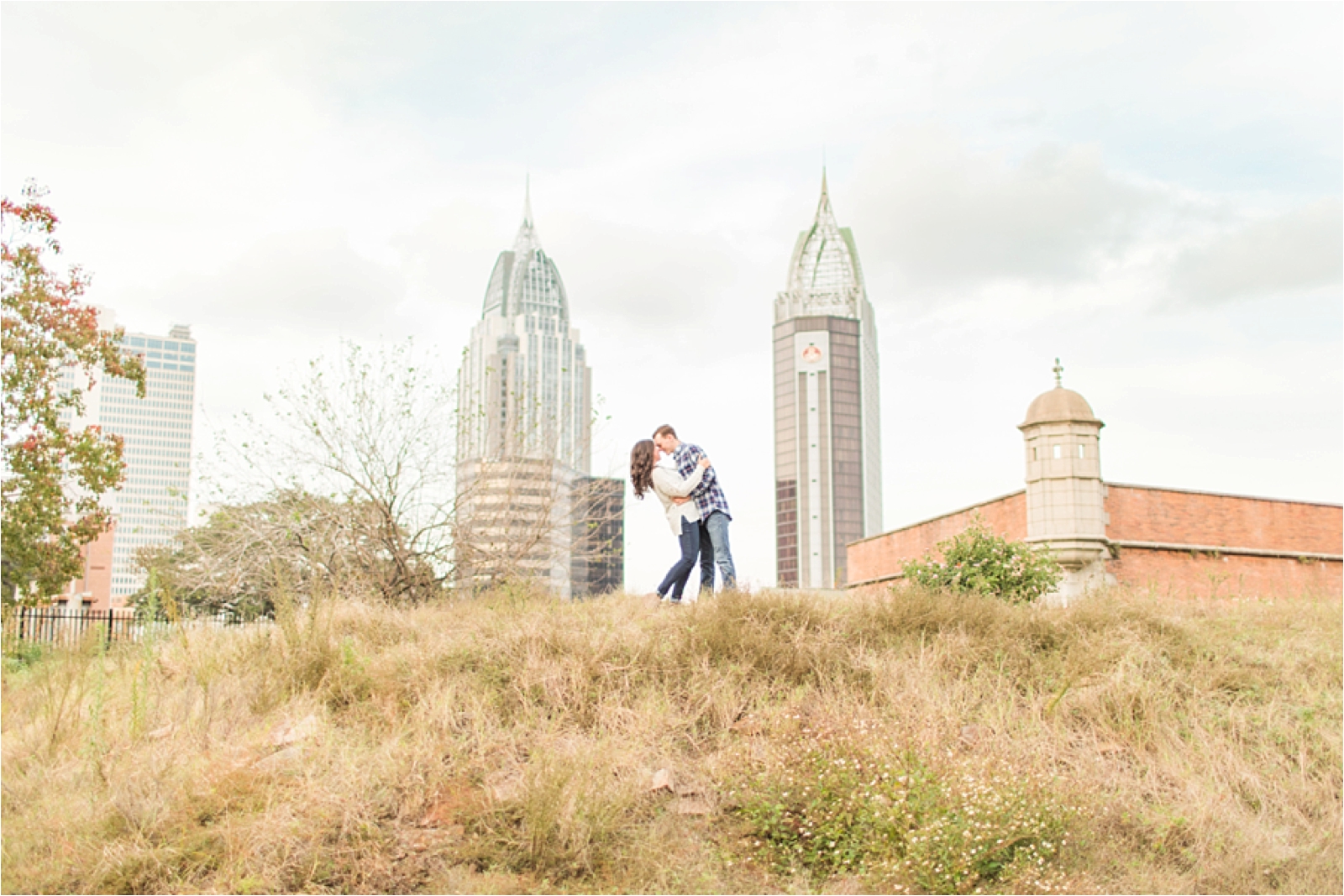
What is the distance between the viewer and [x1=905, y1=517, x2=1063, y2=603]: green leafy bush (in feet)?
36.3

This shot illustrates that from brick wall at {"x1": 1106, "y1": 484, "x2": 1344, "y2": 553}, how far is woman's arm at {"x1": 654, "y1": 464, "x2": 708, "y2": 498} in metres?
13.7

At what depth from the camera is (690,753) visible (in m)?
6.42

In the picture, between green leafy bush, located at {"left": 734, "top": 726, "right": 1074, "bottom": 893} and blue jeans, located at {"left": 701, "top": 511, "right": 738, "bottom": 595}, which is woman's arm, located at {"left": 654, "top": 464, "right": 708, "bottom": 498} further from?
green leafy bush, located at {"left": 734, "top": 726, "right": 1074, "bottom": 893}

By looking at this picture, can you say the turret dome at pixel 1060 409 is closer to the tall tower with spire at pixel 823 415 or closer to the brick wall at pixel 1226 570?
the brick wall at pixel 1226 570

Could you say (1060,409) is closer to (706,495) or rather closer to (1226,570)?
(1226,570)

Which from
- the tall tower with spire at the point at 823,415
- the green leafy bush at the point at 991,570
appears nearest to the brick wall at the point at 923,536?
the green leafy bush at the point at 991,570

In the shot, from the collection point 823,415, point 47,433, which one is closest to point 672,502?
point 47,433

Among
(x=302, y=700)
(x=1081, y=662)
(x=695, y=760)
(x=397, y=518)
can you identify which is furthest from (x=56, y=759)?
(x=1081, y=662)

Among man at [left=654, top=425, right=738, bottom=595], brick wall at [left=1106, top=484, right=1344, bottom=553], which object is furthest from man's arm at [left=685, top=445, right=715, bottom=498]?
brick wall at [left=1106, top=484, right=1344, bottom=553]

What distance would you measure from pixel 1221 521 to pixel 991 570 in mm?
12360

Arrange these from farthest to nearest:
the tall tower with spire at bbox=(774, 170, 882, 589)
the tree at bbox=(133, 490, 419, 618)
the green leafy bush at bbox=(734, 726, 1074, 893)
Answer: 1. the tall tower with spire at bbox=(774, 170, 882, 589)
2. the tree at bbox=(133, 490, 419, 618)
3. the green leafy bush at bbox=(734, 726, 1074, 893)

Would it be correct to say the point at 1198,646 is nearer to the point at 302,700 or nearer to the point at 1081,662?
the point at 1081,662

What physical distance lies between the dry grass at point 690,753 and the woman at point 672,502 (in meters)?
0.63

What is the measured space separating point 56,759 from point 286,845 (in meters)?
2.33
